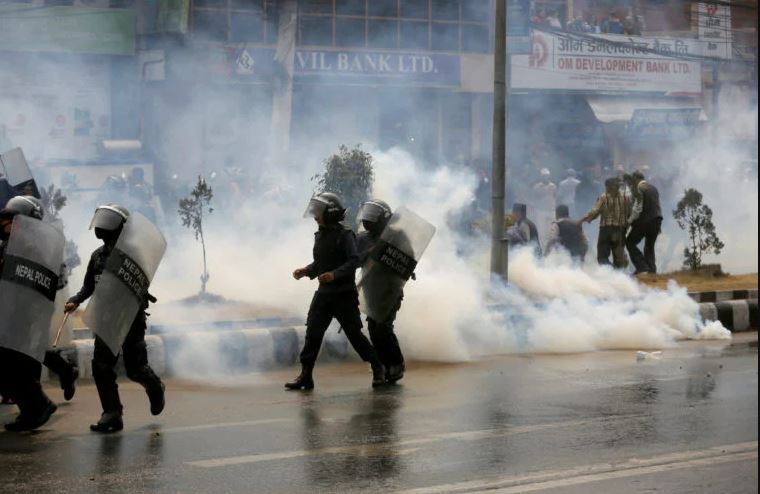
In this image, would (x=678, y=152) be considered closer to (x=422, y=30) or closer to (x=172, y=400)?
(x=422, y=30)

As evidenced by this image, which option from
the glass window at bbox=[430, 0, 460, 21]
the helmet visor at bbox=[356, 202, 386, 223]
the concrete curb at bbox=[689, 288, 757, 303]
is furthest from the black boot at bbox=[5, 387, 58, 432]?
the glass window at bbox=[430, 0, 460, 21]

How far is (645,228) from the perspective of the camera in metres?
17.7

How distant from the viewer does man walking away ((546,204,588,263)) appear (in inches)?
674

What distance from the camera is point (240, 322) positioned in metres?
11.5

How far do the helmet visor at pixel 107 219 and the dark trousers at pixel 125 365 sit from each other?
1.81ft

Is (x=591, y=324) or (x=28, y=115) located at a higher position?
(x=28, y=115)

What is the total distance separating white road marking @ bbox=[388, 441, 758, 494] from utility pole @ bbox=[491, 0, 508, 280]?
22.8 ft

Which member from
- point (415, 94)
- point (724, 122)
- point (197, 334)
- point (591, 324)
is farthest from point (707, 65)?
point (197, 334)

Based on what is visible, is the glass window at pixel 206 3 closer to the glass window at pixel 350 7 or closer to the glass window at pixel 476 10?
the glass window at pixel 350 7

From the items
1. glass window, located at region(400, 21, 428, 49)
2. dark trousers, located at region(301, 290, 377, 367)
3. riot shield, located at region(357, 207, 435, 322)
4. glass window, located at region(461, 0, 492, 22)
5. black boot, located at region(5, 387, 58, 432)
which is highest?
glass window, located at region(461, 0, 492, 22)

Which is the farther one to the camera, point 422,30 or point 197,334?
point 422,30

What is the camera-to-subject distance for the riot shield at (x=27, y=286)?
7512mm

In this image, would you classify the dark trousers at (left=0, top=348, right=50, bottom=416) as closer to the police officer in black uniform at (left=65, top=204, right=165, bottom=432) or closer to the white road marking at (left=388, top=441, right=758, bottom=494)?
the police officer in black uniform at (left=65, top=204, right=165, bottom=432)

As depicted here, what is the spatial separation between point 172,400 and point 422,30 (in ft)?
60.9
